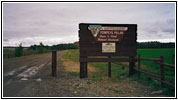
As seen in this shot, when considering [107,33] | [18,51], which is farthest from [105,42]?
[18,51]

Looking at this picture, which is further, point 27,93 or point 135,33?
point 135,33

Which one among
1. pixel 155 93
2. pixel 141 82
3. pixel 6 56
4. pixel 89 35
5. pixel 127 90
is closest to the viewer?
pixel 155 93

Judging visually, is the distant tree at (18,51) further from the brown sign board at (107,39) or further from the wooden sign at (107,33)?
the wooden sign at (107,33)

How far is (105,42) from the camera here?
33.7 feet

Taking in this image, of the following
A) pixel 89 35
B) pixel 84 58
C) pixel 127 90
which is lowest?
pixel 127 90

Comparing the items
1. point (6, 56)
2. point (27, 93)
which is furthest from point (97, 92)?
point (6, 56)

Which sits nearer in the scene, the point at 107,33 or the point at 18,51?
the point at 107,33

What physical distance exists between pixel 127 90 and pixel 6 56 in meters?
32.6

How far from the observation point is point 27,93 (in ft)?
21.4

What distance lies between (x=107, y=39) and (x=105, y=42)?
0.68 feet

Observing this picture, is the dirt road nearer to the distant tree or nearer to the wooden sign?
the wooden sign

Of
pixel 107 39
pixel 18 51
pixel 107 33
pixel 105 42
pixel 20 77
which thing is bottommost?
pixel 20 77

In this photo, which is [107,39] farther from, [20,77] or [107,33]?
[20,77]

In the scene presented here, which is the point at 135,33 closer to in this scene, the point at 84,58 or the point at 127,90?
the point at 84,58
